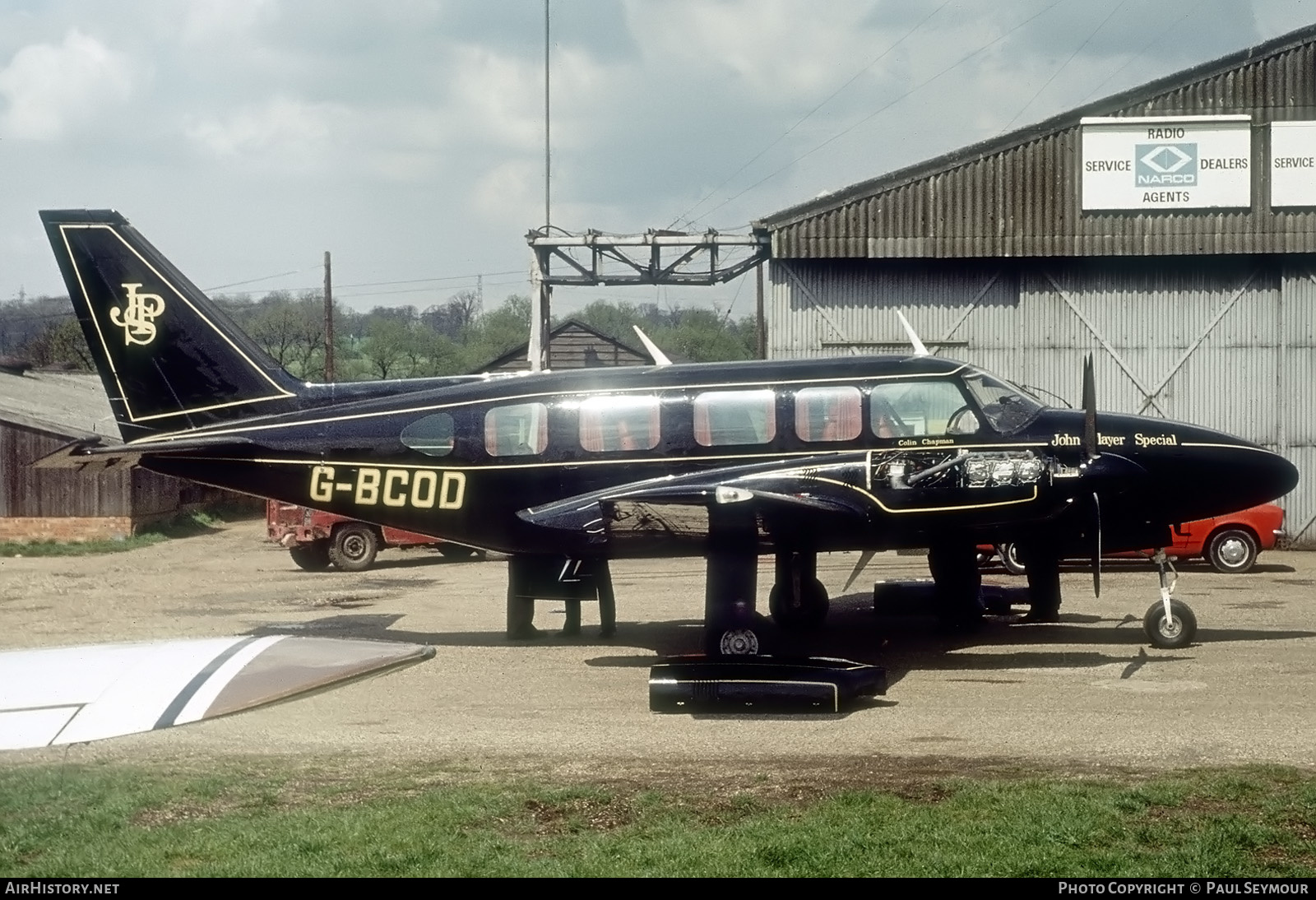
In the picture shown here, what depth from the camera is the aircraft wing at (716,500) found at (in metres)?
13.1

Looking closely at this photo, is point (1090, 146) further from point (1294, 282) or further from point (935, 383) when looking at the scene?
point (935, 383)

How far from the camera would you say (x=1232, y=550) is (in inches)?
891

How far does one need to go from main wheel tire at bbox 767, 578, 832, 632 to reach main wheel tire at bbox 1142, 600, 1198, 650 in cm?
414

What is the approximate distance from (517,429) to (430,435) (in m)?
1.04

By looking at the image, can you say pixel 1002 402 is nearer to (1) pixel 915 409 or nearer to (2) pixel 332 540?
(1) pixel 915 409

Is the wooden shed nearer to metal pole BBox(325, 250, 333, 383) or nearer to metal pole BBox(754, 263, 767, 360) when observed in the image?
metal pole BBox(325, 250, 333, 383)

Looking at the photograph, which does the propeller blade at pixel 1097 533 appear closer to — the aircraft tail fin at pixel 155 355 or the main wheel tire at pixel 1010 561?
the main wheel tire at pixel 1010 561

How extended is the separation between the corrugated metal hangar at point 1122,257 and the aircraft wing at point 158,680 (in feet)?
67.1

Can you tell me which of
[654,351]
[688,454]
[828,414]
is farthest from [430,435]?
[828,414]

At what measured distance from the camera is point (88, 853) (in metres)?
8.01

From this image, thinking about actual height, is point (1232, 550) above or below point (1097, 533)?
below

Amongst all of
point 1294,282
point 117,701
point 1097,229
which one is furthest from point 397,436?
point 1294,282

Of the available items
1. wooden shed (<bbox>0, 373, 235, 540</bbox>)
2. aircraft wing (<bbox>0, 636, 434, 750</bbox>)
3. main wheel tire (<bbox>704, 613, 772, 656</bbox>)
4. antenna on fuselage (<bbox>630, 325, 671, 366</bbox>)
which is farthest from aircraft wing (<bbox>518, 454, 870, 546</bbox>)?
wooden shed (<bbox>0, 373, 235, 540</bbox>)

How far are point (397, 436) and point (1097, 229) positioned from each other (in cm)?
1671
